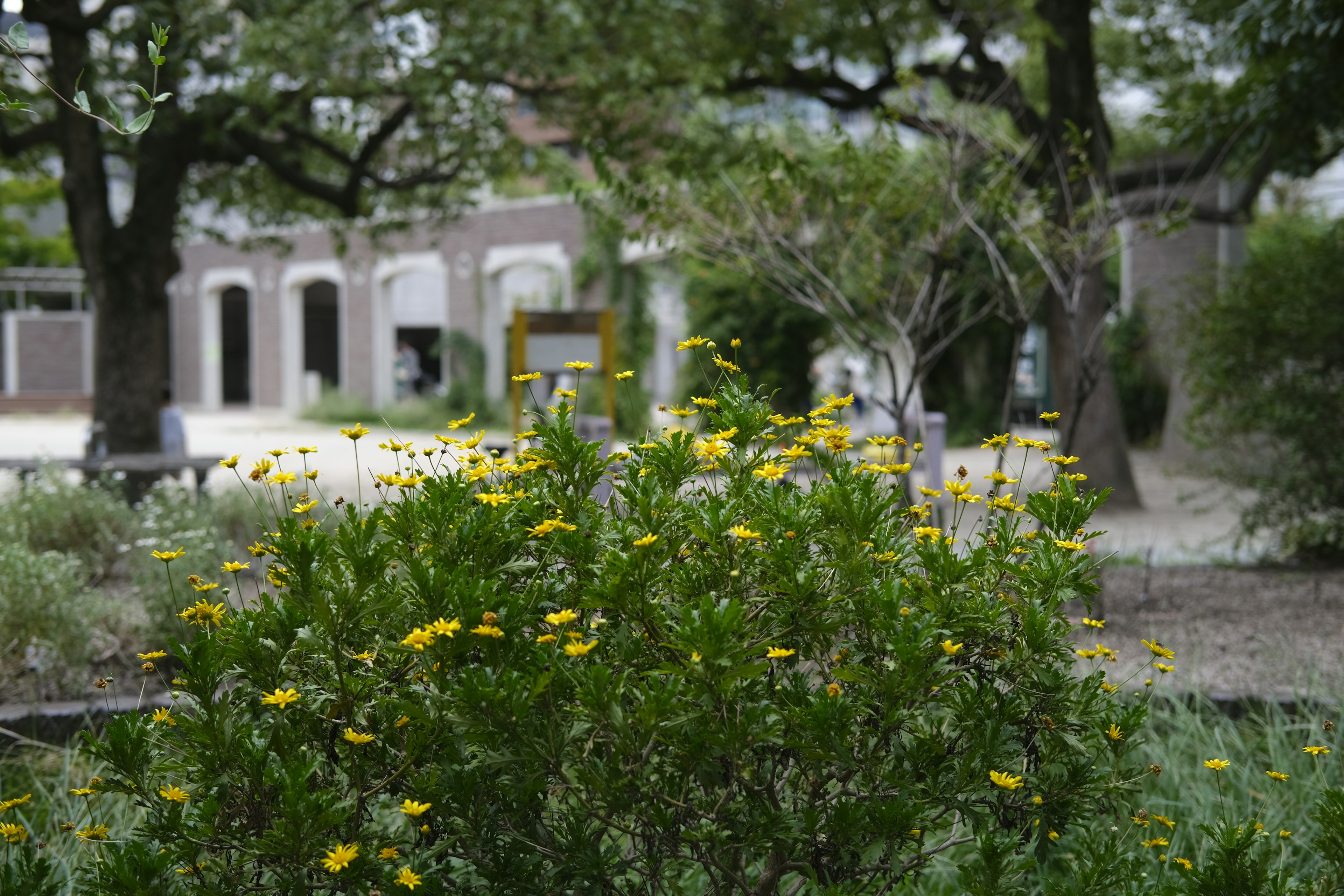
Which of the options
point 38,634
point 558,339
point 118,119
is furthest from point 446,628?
point 558,339

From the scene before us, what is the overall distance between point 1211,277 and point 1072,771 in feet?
22.8

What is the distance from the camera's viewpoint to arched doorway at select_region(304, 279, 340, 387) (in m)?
34.7

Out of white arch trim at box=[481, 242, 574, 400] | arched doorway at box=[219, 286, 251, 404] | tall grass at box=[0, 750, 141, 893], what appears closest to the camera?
tall grass at box=[0, 750, 141, 893]

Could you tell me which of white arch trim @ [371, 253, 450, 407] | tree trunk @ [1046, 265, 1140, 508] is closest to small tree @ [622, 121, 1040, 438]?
tree trunk @ [1046, 265, 1140, 508]

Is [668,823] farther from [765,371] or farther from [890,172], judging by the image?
[765,371]

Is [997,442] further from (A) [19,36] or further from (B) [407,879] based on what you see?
(A) [19,36]

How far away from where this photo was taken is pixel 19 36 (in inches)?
63.4

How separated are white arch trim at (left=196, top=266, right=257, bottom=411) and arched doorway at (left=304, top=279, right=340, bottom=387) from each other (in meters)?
2.31

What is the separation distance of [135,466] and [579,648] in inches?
299

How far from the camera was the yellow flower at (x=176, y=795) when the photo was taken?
65.5 inches

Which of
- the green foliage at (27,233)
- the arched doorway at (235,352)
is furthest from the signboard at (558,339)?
the arched doorway at (235,352)

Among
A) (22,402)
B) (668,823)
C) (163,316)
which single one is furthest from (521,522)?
(22,402)

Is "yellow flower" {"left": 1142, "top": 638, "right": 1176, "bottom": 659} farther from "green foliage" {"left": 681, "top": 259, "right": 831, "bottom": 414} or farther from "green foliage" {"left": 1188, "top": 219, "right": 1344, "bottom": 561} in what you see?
"green foliage" {"left": 681, "top": 259, "right": 831, "bottom": 414}

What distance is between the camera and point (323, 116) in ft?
34.8
